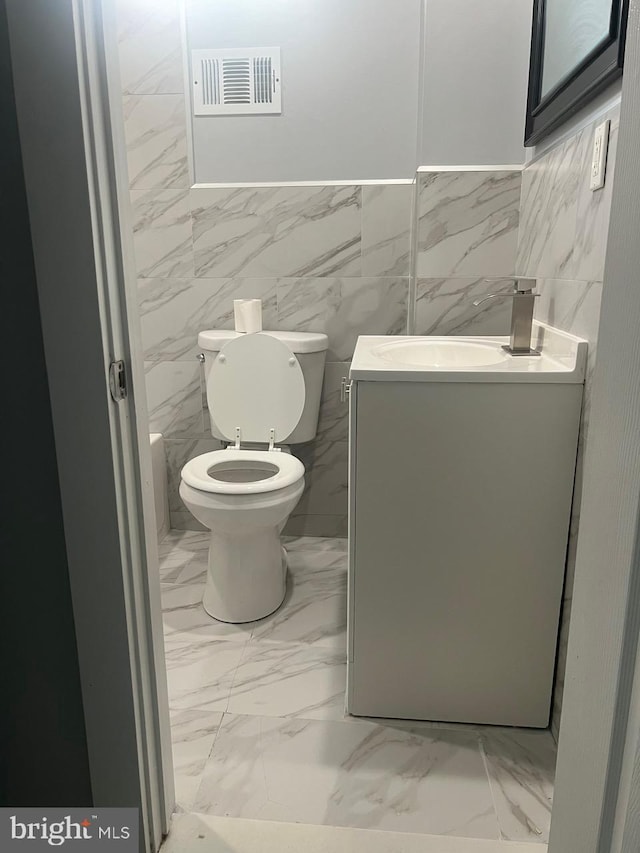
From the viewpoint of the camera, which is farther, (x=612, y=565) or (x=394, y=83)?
(x=394, y=83)

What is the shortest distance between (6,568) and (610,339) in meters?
0.86

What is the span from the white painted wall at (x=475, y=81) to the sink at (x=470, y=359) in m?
0.58

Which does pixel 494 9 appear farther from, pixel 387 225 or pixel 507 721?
pixel 507 721

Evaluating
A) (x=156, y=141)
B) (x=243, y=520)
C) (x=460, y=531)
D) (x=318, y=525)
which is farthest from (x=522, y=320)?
(x=156, y=141)

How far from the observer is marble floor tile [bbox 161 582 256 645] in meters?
1.89

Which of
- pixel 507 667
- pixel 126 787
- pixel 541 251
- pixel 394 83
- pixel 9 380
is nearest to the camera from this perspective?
pixel 9 380

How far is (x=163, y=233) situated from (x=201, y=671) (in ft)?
5.12

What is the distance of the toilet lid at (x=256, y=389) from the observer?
84.9 inches

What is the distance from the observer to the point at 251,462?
82.8 inches

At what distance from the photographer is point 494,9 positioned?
70.9 inches

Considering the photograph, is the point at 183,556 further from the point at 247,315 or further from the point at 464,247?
the point at 464,247

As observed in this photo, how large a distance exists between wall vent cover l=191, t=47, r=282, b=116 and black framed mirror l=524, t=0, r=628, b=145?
0.89m

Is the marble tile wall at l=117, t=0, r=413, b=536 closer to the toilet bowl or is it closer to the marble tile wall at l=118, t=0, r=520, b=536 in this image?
the marble tile wall at l=118, t=0, r=520, b=536

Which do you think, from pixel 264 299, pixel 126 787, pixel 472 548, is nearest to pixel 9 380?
pixel 126 787
